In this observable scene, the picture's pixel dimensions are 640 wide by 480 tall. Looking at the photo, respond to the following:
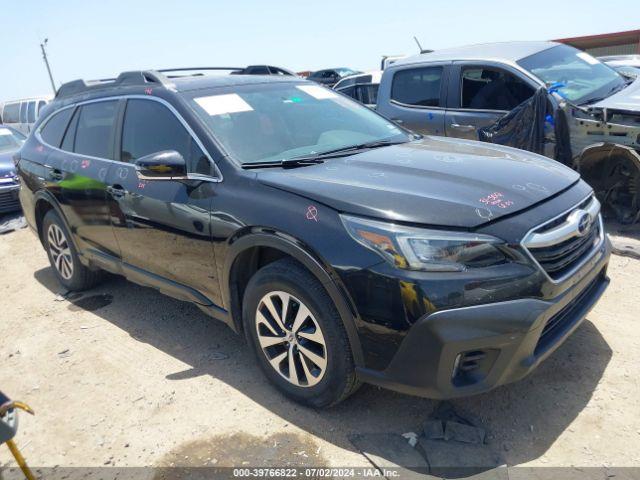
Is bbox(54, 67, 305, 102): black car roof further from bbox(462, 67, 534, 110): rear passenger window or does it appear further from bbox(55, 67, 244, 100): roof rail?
bbox(462, 67, 534, 110): rear passenger window

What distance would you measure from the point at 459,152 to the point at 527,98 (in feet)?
8.84

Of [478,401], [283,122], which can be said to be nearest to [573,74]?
[283,122]

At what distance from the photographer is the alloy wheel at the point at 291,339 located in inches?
105

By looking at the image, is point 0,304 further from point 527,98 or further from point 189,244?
point 527,98

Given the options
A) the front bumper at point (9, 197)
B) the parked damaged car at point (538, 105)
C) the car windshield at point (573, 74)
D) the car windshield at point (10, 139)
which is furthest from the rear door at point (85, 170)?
the car windshield at point (10, 139)

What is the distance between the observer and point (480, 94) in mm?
5820

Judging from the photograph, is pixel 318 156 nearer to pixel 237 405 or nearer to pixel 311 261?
pixel 311 261

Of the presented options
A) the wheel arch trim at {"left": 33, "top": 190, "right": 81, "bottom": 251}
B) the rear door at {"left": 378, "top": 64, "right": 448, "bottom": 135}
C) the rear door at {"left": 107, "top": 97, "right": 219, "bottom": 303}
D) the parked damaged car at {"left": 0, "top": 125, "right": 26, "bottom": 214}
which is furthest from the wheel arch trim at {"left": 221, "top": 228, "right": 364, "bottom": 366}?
the parked damaged car at {"left": 0, "top": 125, "right": 26, "bottom": 214}

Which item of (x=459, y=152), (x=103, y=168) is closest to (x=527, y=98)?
(x=459, y=152)

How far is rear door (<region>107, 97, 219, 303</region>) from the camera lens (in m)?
3.12

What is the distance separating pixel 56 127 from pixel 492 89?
4.39m

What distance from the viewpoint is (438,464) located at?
2428 mm

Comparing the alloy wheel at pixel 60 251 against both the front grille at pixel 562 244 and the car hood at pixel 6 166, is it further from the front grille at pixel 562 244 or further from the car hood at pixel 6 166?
the car hood at pixel 6 166

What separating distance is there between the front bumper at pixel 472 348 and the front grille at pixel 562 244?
13 cm
